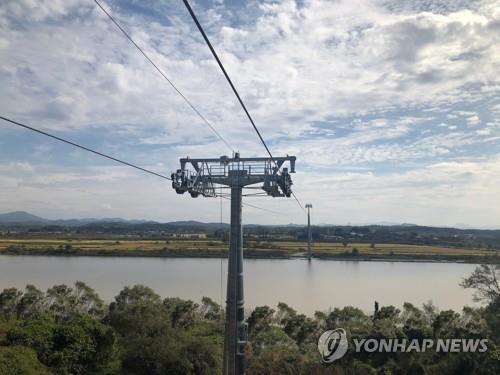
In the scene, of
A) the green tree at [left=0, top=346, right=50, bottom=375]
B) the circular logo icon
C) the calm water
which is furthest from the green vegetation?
the calm water

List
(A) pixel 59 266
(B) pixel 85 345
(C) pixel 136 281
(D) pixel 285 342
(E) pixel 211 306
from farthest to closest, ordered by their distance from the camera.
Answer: (A) pixel 59 266 < (C) pixel 136 281 < (E) pixel 211 306 < (D) pixel 285 342 < (B) pixel 85 345

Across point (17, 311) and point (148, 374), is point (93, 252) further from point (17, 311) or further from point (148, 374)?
point (148, 374)

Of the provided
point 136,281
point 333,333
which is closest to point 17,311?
point 136,281

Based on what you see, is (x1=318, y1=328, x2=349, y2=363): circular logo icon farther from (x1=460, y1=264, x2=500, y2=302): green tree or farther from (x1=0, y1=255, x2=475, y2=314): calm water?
(x1=0, y1=255, x2=475, y2=314): calm water

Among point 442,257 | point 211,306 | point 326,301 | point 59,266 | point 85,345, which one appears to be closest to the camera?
point 85,345

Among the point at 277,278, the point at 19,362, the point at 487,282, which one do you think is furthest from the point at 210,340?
the point at 277,278

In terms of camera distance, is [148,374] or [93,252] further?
[93,252]

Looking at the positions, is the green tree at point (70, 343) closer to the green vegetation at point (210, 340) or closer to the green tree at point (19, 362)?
the green vegetation at point (210, 340)

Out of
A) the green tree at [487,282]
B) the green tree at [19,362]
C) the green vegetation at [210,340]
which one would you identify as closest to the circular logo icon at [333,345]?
the green vegetation at [210,340]
